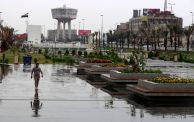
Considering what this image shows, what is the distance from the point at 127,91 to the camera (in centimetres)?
2422

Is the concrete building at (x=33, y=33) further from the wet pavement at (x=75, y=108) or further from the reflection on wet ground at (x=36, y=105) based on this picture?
the reflection on wet ground at (x=36, y=105)

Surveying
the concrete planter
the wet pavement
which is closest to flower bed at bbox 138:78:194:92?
the concrete planter

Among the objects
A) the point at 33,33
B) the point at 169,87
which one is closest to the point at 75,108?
the point at 169,87

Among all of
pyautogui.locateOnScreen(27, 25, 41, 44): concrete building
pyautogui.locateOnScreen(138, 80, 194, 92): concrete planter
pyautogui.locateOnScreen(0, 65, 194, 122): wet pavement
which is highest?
pyautogui.locateOnScreen(27, 25, 41, 44): concrete building

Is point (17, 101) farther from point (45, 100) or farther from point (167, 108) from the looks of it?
point (167, 108)

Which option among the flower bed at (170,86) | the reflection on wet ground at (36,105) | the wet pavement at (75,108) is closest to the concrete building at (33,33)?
the wet pavement at (75,108)

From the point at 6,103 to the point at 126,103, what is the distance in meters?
4.46

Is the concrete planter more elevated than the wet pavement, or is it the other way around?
the concrete planter

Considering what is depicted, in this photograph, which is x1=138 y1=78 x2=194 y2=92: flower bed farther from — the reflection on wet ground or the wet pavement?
the reflection on wet ground

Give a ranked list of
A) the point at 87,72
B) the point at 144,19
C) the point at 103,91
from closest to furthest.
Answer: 1. the point at 103,91
2. the point at 87,72
3. the point at 144,19

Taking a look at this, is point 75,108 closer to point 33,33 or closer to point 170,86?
point 170,86

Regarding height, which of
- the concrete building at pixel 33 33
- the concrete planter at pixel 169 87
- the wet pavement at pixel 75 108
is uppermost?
the concrete building at pixel 33 33

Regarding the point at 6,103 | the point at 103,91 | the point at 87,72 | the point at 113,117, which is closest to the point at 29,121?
the point at 113,117

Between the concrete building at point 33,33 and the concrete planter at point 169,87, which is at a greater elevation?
the concrete building at point 33,33
